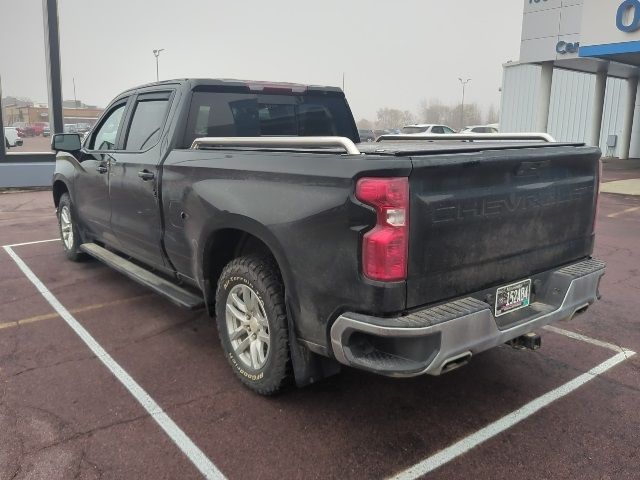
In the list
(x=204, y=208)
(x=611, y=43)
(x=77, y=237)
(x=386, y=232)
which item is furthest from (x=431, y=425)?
(x=611, y=43)

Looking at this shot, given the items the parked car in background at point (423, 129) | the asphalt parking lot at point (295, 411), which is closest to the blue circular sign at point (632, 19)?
the parked car in background at point (423, 129)

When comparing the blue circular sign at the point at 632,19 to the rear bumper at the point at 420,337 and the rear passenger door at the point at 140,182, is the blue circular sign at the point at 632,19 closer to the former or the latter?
the rear passenger door at the point at 140,182

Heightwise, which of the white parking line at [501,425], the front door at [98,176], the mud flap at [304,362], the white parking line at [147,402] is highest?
the front door at [98,176]

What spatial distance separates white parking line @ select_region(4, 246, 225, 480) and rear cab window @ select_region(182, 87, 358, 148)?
1.68 metres

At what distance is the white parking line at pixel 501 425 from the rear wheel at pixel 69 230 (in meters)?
4.91

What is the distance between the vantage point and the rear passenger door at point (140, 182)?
166 inches

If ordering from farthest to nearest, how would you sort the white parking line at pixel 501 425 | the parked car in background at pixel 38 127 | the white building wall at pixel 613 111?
the white building wall at pixel 613 111 < the parked car in background at pixel 38 127 < the white parking line at pixel 501 425

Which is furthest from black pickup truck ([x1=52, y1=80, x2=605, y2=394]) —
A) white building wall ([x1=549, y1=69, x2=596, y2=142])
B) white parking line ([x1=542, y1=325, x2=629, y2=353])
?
white building wall ([x1=549, y1=69, x2=596, y2=142])

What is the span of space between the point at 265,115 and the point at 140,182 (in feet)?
3.78

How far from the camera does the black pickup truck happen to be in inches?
99.3

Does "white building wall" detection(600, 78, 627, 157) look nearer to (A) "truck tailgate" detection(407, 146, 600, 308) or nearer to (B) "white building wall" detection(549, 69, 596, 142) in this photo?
(B) "white building wall" detection(549, 69, 596, 142)

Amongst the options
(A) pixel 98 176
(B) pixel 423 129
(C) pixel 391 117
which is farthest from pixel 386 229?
(C) pixel 391 117

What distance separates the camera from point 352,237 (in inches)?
100

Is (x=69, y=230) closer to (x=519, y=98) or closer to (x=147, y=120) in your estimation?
(x=147, y=120)
